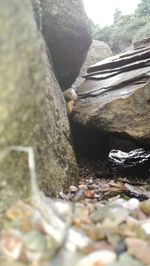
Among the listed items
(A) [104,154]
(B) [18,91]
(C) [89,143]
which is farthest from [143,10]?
(B) [18,91]

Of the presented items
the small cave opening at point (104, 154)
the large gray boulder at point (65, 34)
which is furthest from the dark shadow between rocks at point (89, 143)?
the large gray boulder at point (65, 34)

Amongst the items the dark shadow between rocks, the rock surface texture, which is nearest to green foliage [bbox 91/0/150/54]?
the rock surface texture

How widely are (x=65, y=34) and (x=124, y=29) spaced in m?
11.0

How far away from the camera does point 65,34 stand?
27.7ft

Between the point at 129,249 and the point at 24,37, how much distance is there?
185 cm

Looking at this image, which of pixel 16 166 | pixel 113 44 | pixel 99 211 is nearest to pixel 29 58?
pixel 16 166

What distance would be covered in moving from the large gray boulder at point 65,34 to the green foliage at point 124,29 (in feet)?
22.7

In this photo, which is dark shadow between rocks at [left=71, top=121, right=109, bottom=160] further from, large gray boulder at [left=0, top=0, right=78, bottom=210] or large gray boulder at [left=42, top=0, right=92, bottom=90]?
large gray boulder at [left=0, top=0, right=78, bottom=210]

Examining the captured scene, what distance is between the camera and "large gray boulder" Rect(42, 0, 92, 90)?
8.16m

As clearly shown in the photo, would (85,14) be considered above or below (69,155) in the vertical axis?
above

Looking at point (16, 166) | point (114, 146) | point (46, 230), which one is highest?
point (16, 166)

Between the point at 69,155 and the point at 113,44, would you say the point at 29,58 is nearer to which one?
the point at 69,155

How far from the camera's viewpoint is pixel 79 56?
362 inches

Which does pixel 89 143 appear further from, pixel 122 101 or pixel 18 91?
pixel 18 91
